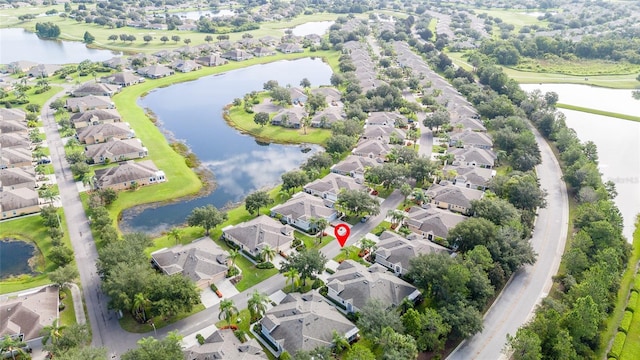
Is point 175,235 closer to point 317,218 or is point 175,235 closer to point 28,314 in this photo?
point 28,314

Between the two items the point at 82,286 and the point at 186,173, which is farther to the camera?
the point at 186,173

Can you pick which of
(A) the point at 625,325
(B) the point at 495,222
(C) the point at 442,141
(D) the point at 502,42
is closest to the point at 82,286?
(B) the point at 495,222

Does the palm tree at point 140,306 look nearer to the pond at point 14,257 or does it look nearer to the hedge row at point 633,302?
the pond at point 14,257

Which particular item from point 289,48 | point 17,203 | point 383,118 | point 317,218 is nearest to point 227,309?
point 317,218

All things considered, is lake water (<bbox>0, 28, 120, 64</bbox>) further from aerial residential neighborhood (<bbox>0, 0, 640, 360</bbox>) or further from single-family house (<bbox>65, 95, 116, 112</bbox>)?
single-family house (<bbox>65, 95, 116, 112</bbox>)

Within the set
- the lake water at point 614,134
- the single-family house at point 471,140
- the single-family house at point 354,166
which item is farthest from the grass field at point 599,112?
the single-family house at point 354,166

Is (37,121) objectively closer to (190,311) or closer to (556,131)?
(190,311)
